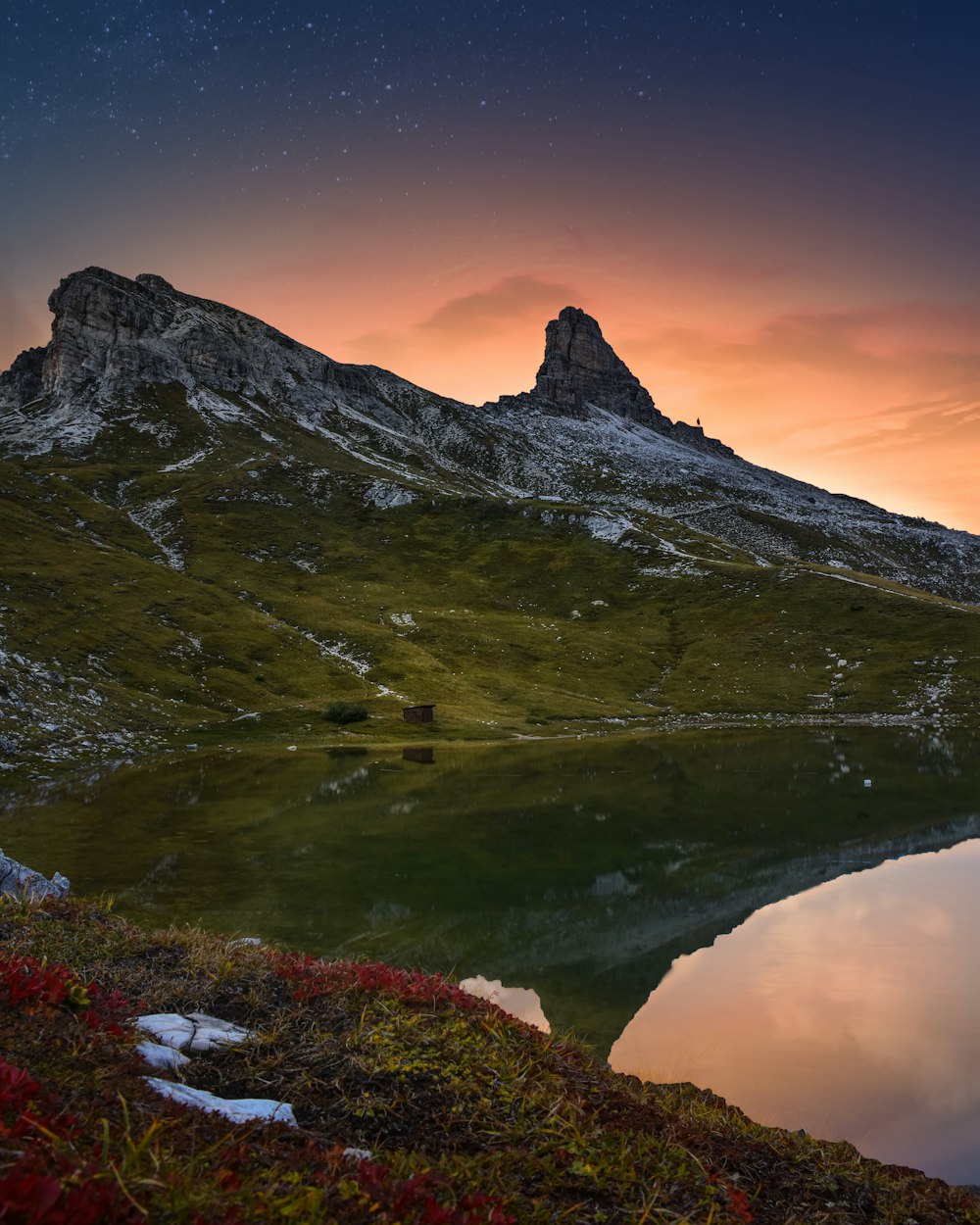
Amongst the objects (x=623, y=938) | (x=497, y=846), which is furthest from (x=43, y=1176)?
(x=497, y=846)

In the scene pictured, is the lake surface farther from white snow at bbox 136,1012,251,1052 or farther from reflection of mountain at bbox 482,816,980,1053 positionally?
white snow at bbox 136,1012,251,1052

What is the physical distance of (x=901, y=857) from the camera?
105 ft

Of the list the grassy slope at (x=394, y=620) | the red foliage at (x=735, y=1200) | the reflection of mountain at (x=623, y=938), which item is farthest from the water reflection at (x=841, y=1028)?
the grassy slope at (x=394, y=620)

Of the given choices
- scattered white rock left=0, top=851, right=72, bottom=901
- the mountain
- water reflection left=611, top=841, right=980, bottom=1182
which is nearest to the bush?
the mountain

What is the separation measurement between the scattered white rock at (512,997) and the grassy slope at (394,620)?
4627cm

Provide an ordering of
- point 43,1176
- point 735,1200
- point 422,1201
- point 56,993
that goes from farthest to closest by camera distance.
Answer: point 56,993 < point 735,1200 < point 422,1201 < point 43,1176

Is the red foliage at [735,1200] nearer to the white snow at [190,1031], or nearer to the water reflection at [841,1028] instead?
the white snow at [190,1031]

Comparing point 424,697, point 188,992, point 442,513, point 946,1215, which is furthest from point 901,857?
point 442,513

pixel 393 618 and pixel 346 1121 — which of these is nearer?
pixel 346 1121

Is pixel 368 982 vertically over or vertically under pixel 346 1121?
under

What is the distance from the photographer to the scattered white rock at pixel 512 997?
629 inches

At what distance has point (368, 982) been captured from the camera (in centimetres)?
1080

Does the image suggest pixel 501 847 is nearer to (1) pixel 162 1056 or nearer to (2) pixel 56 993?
(1) pixel 162 1056

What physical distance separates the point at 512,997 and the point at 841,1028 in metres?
7.36
